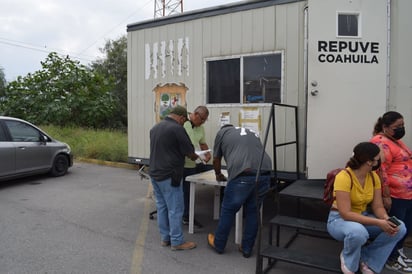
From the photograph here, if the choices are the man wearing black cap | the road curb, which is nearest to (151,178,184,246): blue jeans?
the man wearing black cap

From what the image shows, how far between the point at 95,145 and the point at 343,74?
9.79 metres

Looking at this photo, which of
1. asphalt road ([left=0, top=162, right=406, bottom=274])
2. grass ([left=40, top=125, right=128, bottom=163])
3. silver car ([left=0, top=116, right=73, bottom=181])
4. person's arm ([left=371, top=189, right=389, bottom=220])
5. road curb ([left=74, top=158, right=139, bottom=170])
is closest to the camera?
person's arm ([left=371, top=189, right=389, bottom=220])

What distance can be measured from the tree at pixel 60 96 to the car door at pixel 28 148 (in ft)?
29.2

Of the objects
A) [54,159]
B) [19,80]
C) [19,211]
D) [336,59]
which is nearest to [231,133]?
[336,59]

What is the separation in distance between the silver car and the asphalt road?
49 centimetres

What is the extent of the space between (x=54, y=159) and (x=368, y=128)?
7493 mm

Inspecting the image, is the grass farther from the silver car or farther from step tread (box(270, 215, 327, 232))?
step tread (box(270, 215, 327, 232))

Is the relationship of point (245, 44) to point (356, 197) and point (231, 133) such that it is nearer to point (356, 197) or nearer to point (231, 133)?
point (231, 133)

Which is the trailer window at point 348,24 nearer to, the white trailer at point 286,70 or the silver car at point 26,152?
→ the white trailer at point 286,70

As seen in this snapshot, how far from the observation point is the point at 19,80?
19.0 m

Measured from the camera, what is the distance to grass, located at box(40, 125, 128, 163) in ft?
38.7

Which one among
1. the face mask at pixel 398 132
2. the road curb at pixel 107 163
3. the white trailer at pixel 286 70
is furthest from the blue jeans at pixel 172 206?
the road curb at pixel 107 163

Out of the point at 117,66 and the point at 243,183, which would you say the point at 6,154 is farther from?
the point at 117,66

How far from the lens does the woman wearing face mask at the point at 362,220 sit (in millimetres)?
3279
